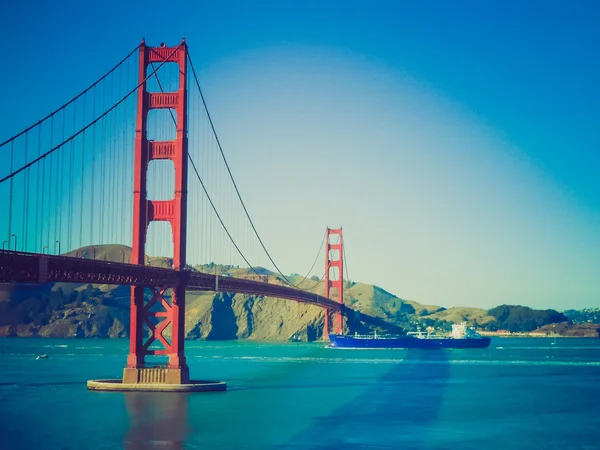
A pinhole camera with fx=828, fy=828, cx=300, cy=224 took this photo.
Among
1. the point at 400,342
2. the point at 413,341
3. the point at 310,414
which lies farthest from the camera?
the point at 400,342

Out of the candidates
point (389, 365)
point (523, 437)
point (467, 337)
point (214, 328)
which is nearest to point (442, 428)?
point (523, 437)

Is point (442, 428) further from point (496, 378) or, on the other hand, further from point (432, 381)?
point (496, 378)

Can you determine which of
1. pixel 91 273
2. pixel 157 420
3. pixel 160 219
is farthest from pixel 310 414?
pixel 160 219

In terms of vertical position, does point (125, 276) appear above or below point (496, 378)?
above

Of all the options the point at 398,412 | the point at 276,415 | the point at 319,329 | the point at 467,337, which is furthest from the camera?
the point at 319,329

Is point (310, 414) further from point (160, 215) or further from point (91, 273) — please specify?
point (160, 215)

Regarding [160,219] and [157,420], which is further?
[160,219]

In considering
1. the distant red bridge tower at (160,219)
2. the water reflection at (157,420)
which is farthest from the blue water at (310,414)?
the distant red bridge tower at (160,219)
